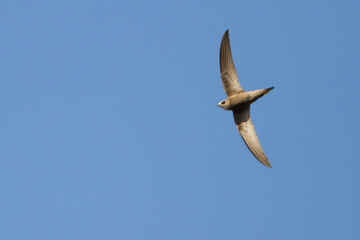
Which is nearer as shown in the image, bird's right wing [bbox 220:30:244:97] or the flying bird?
the flying bird

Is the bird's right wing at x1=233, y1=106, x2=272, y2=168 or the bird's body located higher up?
the bird's body

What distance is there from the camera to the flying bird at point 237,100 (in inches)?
614

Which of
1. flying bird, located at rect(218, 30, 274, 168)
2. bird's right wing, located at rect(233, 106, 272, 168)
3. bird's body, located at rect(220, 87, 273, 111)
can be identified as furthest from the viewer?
bird's right wing, located at rect(233, 106, 272, 168)

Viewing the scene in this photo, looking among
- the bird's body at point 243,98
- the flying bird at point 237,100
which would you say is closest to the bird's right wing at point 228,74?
the flying bird at point 237,100

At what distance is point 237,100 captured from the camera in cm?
1568

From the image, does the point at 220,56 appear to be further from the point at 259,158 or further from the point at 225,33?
the point at 259,158

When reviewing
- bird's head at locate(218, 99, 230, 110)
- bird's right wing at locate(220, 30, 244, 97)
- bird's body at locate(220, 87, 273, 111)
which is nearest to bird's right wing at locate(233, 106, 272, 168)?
bird's body at locate(220, 87, 273, 111)

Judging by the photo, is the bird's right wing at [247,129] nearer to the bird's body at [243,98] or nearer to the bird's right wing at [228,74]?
the bird's body at [243,98]

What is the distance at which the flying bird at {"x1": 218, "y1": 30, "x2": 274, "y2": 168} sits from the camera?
51.1 feet

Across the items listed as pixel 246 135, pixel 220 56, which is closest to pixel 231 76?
pixel 220 56

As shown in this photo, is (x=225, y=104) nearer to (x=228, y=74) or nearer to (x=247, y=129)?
(x=228, y=74)

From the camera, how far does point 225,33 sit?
15.5 metres

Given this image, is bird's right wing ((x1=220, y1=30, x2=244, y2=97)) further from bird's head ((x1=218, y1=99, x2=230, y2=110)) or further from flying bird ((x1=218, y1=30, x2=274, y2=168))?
bird's head ((x1=218, y1=99, x2=230, y2=110))

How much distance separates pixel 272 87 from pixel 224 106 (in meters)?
1.93
